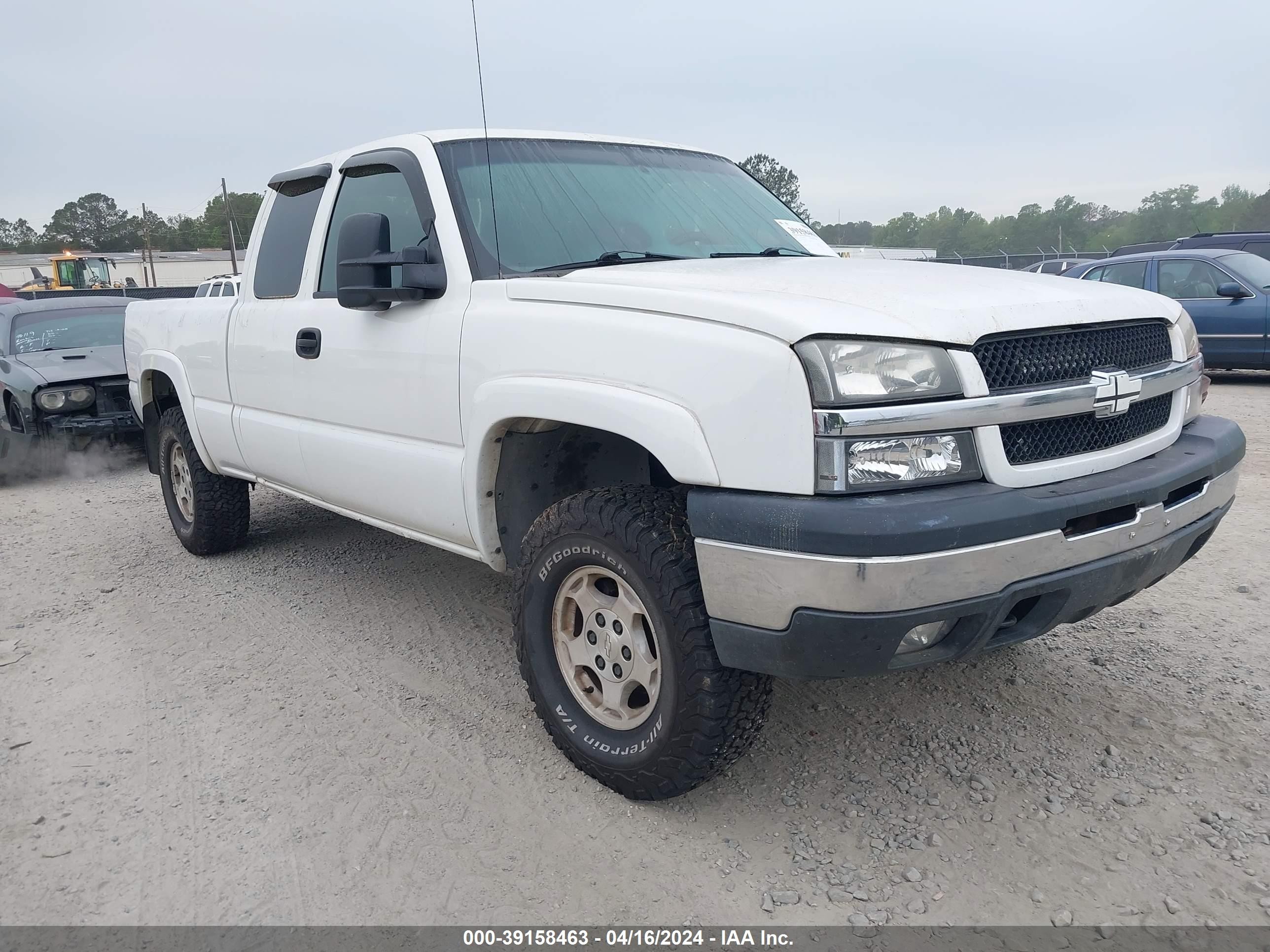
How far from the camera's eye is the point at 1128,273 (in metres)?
11.2

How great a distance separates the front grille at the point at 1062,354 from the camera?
2377mm

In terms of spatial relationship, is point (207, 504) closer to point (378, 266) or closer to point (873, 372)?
point (378, 266)

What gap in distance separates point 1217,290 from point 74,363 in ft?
38.6

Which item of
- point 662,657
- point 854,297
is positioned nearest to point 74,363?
point 662,657

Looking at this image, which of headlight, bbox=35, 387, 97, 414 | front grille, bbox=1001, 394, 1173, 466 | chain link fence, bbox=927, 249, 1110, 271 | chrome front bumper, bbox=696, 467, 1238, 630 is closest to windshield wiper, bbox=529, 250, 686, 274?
chrome front bumper, bbox=696, 467, 1238, 630

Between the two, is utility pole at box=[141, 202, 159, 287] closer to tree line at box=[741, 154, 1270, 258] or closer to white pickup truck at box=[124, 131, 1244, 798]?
tree line at box=[741, 154, 1270, 258]

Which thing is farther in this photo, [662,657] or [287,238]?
[287,238]

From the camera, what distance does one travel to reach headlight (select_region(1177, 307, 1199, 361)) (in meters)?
2.99

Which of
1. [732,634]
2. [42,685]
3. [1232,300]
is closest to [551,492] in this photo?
[732,634]

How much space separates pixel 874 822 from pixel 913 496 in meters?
1.06

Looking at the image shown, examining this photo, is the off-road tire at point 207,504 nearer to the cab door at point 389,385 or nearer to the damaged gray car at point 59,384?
the cab door at point 389,385

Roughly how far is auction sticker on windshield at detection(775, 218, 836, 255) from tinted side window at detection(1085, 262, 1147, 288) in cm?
834

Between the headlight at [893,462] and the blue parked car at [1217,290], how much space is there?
9495mm

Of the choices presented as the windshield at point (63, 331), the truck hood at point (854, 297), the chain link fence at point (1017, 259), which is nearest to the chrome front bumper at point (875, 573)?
the truck hood at point (854, 297)
